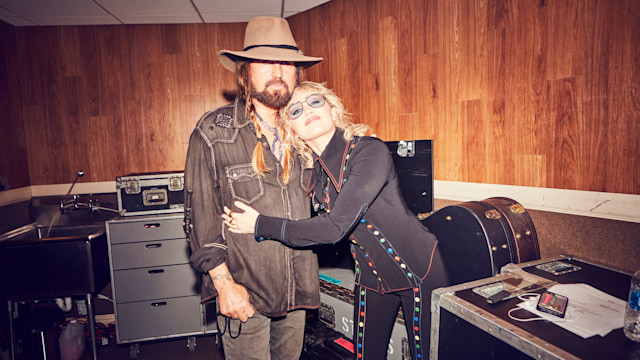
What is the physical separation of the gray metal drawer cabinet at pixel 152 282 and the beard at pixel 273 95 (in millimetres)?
1802

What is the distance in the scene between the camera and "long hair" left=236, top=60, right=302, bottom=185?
1.47m

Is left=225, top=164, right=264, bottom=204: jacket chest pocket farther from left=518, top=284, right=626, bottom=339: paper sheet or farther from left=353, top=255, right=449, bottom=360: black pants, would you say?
left=518, top=284, right=626, bottom=339: paper sheet

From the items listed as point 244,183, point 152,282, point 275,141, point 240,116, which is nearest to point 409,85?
point 275,141

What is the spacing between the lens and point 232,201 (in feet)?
4.77

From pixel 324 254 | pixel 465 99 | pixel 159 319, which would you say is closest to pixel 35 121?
pixel 159 319

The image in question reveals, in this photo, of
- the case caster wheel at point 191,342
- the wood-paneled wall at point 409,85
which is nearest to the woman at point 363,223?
the wood-paneled wall at point 409,85

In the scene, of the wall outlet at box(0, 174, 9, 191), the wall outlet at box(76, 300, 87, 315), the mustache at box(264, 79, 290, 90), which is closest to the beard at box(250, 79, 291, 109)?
the mustache at box(264, 79, 290, 90)

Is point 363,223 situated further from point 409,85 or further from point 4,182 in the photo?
point 4,182

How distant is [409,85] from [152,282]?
8.74 ft

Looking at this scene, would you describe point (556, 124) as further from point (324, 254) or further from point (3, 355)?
point (3, 355)

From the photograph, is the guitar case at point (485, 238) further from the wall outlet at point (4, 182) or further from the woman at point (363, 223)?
the wall outlet at point (4, 182)

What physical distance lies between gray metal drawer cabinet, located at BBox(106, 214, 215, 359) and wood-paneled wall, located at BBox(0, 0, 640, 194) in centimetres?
106

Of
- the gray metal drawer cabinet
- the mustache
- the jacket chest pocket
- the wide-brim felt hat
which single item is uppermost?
the wide-brim felt hat

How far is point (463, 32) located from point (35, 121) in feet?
13.3
